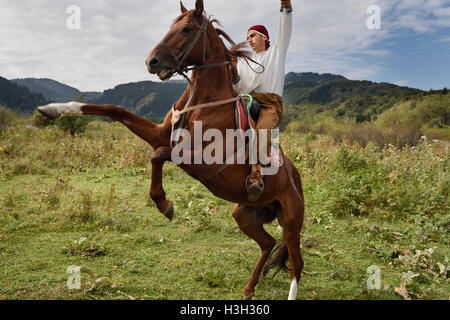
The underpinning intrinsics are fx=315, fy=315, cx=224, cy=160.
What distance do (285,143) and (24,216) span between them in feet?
30.0

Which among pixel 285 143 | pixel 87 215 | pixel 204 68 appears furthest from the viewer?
pixel 285 143

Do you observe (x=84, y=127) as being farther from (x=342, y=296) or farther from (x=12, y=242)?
(x=342, y=296)

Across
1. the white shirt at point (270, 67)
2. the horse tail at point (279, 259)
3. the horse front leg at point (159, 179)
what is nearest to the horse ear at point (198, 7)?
the white shirt at point (270, 67)

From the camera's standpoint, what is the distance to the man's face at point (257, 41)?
3.62 metres

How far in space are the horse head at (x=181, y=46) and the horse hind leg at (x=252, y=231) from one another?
1.90m

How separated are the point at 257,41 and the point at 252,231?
234 centimetres

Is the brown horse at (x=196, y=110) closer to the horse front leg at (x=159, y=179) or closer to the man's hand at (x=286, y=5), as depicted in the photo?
the horse front leg at (x=159, y=179)

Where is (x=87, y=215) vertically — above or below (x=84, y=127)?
below

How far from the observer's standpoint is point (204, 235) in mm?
5809

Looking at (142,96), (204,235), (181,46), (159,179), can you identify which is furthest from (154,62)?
(142,96)

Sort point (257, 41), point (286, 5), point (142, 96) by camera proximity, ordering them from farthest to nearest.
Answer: point (142, 96), point (257, 41), point (286, 5)

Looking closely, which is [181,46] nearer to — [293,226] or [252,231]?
[293,226]

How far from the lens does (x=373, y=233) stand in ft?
19.9
